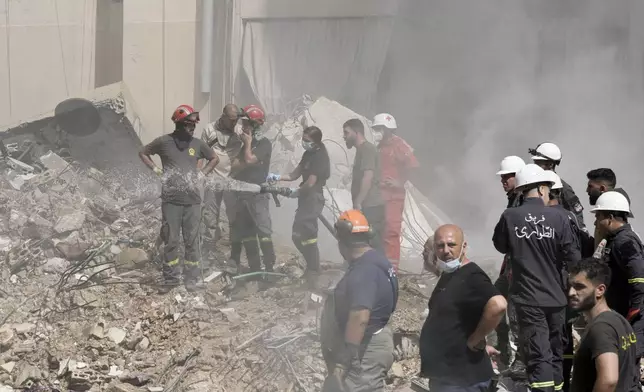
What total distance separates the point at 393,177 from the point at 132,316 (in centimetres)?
290

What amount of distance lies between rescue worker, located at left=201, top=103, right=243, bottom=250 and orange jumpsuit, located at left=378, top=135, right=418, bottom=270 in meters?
1.52

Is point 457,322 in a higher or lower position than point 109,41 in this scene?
lower

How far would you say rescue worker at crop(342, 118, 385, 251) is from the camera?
7348mm

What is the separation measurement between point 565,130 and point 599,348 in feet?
27.6

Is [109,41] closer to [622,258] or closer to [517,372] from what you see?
[517,372]

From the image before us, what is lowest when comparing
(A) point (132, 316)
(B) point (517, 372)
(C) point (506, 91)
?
(A) point (132, 316)

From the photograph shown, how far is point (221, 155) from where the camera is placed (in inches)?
348

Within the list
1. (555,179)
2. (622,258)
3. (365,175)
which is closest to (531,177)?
(555,179)

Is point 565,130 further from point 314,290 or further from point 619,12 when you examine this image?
point 314,290

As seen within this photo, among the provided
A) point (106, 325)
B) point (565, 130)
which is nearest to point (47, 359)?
point (106, 325)

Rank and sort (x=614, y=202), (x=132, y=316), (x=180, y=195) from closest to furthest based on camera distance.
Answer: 1. (x=614, y=202)
2. (x=132, y=316)
3. (x=180, y=195)

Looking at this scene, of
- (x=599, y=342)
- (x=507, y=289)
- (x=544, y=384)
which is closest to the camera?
(x=599, y=342)

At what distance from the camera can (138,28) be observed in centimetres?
1176

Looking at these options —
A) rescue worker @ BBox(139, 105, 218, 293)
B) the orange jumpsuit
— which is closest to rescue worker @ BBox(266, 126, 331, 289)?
the orange jumpsuit
